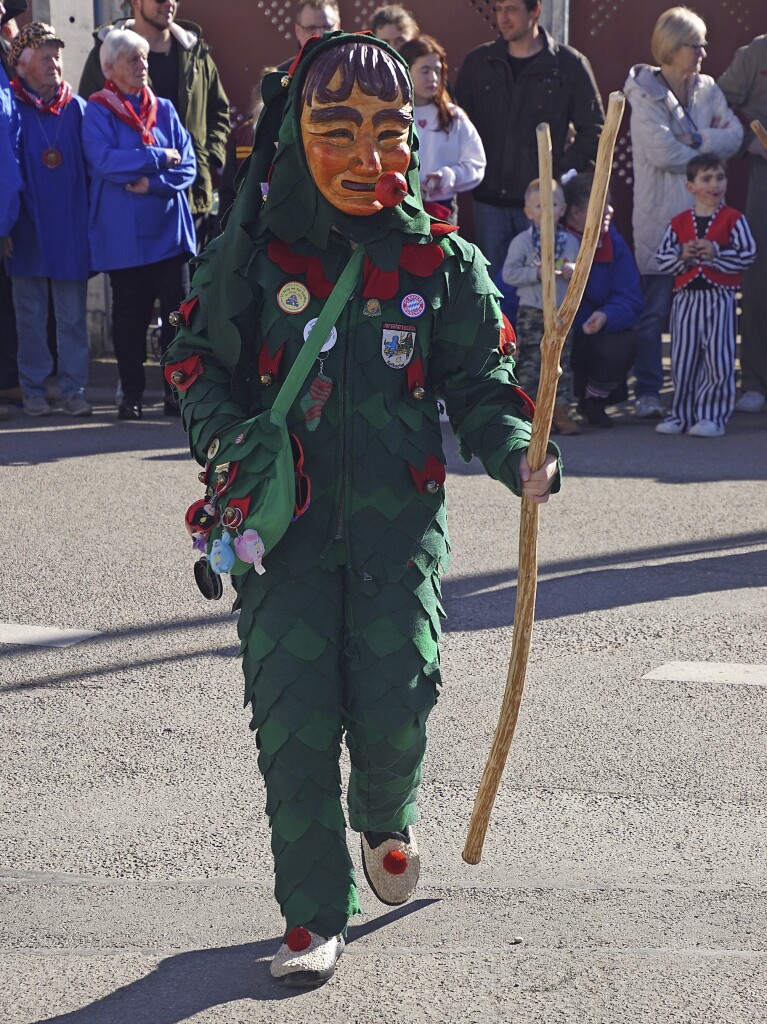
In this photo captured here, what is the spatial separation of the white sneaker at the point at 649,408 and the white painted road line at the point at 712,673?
460 cm

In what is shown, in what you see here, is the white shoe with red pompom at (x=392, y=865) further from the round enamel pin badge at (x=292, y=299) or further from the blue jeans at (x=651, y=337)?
the blue jeans at (x=651, y=337)

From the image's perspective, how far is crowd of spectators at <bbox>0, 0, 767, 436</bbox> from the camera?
8.80 metres

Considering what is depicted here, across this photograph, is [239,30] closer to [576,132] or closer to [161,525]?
[576,132]

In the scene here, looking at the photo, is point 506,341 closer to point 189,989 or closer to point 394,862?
point 394,862

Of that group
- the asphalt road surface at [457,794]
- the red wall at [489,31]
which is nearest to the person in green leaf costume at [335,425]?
the asphalt road surface at [457,794]

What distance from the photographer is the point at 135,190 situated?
875cm

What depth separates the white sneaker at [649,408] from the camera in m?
9.65

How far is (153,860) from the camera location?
Answer: 3.82 metres

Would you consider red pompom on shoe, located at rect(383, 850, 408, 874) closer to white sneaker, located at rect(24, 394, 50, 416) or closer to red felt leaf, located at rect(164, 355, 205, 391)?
red felt leaf, located at rect(164, 355, 205, 391)

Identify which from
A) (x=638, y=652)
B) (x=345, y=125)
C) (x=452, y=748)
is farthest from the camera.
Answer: (x=638, y=652)

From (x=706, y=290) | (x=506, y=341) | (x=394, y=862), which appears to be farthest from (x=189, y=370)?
(x=706, y=290)

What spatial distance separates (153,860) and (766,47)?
24.6 ft

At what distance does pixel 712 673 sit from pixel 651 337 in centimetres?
497

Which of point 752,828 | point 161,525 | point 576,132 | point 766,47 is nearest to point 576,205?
point 576,132
